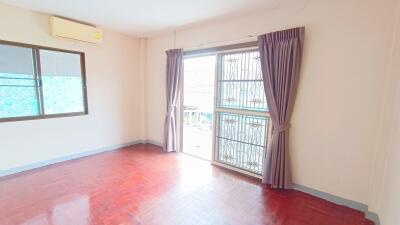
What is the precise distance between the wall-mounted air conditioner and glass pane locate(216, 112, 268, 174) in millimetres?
2647

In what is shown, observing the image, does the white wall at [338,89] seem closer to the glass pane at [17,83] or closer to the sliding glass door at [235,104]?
the sliding glass door at [235,104]

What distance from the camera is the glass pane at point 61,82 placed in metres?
3.13

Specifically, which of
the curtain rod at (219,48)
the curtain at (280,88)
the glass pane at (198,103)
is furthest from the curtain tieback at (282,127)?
the glass pane at (198,103)

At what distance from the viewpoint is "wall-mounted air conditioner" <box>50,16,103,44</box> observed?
9.81 ft

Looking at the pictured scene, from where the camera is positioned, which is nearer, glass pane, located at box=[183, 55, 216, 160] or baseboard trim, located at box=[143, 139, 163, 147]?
glass pane, located at box=[183, 55, 216, 160]

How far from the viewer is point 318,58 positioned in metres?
2.29

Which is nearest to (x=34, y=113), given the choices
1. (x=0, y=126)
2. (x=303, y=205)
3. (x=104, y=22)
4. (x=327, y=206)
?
(x=0, y=126)

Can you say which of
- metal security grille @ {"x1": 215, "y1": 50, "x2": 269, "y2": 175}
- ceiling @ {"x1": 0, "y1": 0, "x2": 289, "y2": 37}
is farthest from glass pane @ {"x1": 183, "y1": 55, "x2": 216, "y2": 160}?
ceiling @ {"x1": 0, "y1": 0, "x2": 289, "y2": 37}

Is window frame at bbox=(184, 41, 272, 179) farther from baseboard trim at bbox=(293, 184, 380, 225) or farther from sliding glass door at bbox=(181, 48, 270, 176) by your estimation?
baseboard trim at bbox=(293, 184, 380, 225)

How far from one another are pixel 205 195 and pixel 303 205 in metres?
1.17

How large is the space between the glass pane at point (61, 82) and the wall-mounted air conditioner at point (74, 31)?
13.8 inches

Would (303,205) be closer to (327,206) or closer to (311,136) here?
(327,206)

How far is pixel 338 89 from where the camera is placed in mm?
2197

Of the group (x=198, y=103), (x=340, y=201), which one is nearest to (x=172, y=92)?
(x=198, y=103)
